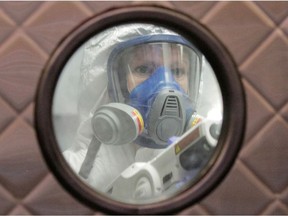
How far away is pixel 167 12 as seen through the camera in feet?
2.58

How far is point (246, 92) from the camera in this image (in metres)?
0.81

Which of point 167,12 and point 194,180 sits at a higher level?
point 167,12

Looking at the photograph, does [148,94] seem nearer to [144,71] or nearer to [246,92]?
[144,71]

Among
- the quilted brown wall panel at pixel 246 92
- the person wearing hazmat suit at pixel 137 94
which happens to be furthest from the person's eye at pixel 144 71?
the quilted brown wall panel at pixel 246 92

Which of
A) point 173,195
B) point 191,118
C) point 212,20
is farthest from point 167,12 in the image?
point 173,195

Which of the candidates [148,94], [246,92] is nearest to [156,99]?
[148,94]

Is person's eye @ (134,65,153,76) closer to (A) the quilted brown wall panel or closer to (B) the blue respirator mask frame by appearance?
(B) the blue respirator mask frame

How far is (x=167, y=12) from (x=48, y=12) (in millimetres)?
189

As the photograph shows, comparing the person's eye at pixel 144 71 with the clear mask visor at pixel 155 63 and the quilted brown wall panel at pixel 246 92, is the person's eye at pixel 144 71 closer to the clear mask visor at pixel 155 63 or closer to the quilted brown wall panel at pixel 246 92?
the clear mask visor at pixel 155 63

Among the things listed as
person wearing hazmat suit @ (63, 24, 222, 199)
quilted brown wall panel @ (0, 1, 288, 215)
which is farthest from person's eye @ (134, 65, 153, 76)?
quilted brown wall panel @ (0, 1, 288, 215)

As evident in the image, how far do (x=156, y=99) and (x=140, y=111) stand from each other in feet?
0.11

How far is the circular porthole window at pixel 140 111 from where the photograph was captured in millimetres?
790

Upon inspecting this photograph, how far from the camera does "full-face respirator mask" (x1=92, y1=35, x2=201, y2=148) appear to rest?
83cm

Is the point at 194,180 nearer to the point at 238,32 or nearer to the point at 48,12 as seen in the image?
the point at 238,32
